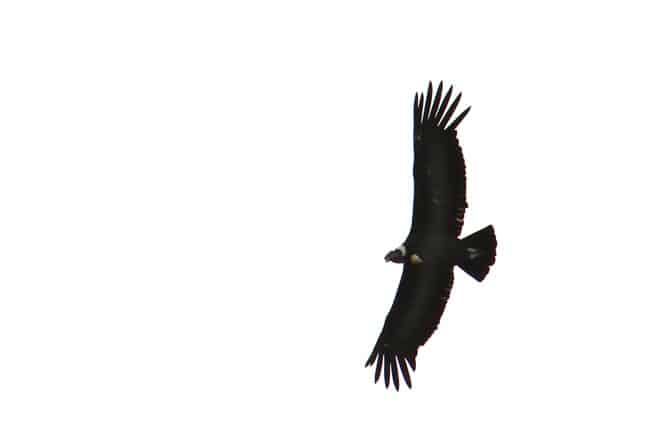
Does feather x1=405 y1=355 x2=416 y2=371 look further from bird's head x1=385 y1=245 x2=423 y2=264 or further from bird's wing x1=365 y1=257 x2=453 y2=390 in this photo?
bird's head x1=385 y1=245 x2=423 y2=264

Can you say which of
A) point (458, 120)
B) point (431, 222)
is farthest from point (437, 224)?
point (458, 120)

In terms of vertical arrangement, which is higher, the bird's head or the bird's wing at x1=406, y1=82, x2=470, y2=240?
the bird's wing at x1=406, y1=82, x2=470, y2=240

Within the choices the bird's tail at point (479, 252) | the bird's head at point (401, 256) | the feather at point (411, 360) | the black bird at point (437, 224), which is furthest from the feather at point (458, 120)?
the feather at point (411, 360)

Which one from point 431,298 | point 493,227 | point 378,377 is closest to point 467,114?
point 493,227

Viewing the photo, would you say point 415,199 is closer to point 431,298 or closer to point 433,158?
point 433,158

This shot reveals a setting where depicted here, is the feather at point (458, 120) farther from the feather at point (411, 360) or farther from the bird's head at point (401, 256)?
the feather at point (411, 360)

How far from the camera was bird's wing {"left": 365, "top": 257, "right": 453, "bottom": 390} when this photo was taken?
19.8 metres

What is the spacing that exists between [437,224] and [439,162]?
1.01 m

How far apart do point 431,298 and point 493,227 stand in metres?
1.97

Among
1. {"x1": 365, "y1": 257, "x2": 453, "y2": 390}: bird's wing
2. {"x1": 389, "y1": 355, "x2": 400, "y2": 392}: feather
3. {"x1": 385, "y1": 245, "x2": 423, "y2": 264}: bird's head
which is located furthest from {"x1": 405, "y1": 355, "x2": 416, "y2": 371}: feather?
{"x1": 385, "y1": 245, "x2": 423, "y2": 264}: bird's head

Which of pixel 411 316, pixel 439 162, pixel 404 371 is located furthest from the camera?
pixel 404 371

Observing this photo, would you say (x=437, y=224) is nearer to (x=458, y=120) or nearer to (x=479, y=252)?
(x=479, y=252)

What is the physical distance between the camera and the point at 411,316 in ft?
66.8

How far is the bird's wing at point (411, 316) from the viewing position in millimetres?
19766
